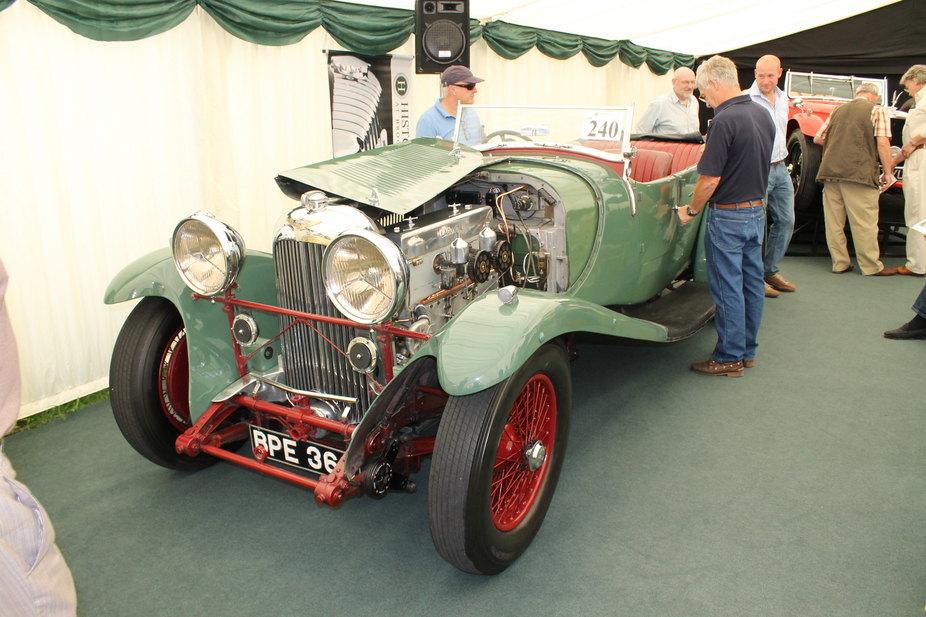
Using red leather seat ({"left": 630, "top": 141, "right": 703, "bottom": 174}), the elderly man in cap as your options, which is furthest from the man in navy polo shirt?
the elderly man in cap

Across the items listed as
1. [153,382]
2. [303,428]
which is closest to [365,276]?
[303,428]

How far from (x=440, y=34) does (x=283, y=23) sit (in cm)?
112

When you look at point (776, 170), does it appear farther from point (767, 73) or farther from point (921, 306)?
point (921, 306)

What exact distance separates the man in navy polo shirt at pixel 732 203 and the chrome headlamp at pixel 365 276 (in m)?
2.23

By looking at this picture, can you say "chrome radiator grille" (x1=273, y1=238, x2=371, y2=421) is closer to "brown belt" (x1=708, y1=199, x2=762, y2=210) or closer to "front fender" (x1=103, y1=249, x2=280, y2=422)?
"front fender" (x1=103, y1=249, x2=280, y2=422)

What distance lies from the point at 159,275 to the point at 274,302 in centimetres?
48

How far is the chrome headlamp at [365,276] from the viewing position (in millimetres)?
2051

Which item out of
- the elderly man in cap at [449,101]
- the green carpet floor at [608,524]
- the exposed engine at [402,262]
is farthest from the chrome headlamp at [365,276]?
the elderly man in cap at [449,101]

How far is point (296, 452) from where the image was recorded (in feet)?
7.68

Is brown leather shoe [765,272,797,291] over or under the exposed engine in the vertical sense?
under

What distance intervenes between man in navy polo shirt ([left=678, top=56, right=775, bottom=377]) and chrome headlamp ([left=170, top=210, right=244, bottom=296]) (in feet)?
8.21

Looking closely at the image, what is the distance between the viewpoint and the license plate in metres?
2.29

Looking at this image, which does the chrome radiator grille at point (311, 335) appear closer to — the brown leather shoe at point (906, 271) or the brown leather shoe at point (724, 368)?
the brown leather shoe at point (724, 368)

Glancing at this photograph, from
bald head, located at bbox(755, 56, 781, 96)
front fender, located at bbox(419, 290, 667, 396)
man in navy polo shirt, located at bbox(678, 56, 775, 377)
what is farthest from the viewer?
bald head, located at bbox(755, 56, 781, 96)
